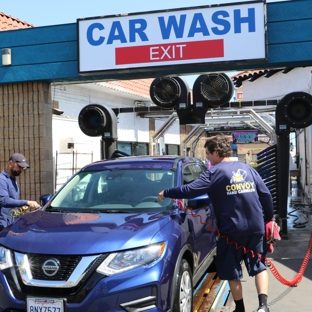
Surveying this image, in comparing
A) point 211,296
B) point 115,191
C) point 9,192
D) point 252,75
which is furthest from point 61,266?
point 252,75

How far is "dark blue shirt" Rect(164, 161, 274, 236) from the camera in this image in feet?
13.8

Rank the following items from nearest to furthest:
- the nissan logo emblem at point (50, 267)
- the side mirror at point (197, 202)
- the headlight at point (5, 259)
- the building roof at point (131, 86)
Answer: the nissan logo emblem at point (50, 267) < the headlight at point (5, 259) < the side mirror at point (197, 202) < the building roof at point (131, 86)

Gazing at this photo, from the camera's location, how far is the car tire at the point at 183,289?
154 inches

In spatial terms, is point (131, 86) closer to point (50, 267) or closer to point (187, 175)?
point (187, 175)

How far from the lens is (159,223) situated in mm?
4074

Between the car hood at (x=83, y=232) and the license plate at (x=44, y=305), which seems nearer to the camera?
the license plate at (x=44, y=305)

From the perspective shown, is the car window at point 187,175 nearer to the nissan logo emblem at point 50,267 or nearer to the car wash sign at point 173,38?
the nissan logo emblem at point 50,267

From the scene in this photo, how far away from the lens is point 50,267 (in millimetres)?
3635

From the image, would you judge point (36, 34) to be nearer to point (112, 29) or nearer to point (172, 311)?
point (112, 29)

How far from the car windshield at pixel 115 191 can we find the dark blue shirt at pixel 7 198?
0.77 m

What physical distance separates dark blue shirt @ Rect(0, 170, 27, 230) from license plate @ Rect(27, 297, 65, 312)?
7.26 feet

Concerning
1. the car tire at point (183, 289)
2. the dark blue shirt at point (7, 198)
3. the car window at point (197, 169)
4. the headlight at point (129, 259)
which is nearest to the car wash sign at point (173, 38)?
the car window at point (197, 169)

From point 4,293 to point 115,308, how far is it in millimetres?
948

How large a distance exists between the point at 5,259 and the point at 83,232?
693 millimetres
